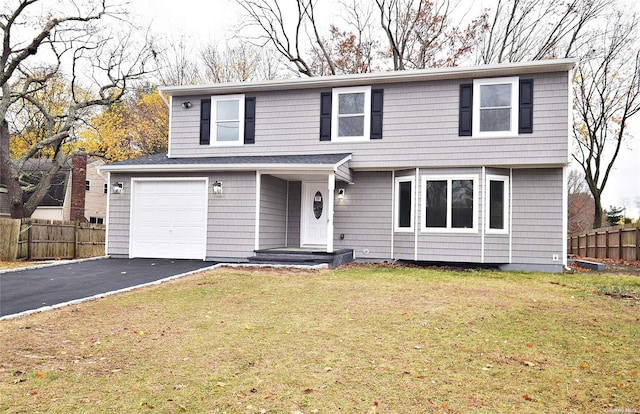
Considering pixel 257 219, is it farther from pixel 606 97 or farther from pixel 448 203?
pixel 606 97

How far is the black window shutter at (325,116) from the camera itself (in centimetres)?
1354

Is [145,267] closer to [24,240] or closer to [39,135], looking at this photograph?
[24,240]

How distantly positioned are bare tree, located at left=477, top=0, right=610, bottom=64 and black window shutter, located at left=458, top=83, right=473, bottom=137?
11839 millimetres

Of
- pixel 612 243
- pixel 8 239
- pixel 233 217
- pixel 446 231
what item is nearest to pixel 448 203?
pixel 446 231

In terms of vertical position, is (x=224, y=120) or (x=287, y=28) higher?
(x=287, y=28)

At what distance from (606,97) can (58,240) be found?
83.3 feet

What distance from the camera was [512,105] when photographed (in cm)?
1217

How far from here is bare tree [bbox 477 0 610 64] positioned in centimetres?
2108

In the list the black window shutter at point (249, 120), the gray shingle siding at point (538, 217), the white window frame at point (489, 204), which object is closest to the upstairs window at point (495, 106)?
the white window frame at point (489, 204)

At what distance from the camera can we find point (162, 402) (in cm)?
366

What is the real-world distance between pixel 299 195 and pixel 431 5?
14346 millimetres

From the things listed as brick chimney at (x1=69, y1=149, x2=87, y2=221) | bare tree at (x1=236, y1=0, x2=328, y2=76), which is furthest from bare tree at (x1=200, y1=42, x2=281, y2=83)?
brick chimney at (x1=69, y1=149, x2=87, y2=221)

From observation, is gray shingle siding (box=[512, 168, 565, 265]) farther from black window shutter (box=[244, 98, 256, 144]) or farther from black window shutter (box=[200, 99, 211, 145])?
black window shutter (box=[200, 99, 211, 145])

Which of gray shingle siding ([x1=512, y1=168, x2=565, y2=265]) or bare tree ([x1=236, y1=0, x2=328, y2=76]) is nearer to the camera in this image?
gray shingle siding ([x1=512, y1=168, x2=565, y2=265])
